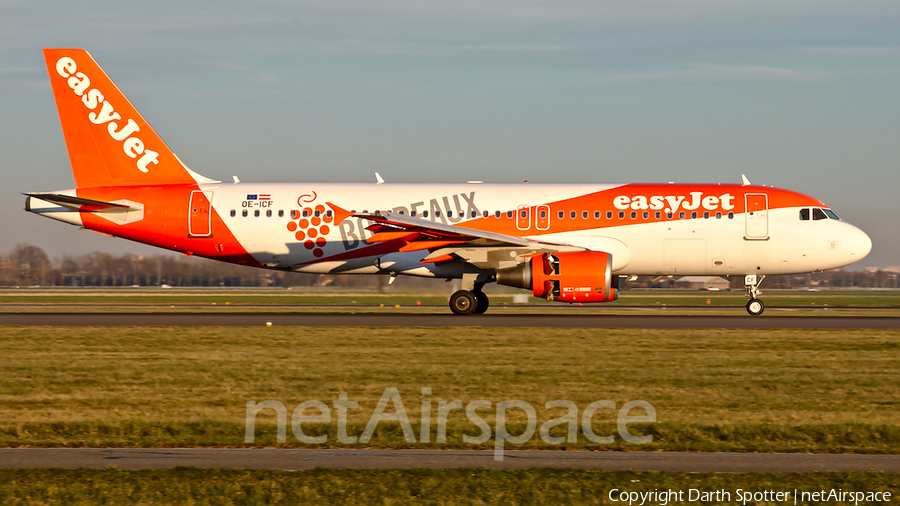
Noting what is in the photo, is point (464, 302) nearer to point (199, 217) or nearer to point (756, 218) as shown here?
point (199, 217)

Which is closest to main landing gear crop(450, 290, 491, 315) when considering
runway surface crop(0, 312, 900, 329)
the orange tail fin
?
runway surface crop(0, 312, 900, 329)

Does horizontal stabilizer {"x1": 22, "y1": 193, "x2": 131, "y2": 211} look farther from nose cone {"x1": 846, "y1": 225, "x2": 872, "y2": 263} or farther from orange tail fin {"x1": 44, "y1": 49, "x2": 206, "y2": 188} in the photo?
nose cone {"x1": 846, "y1": 225, "x2": 872, "y2": 263}

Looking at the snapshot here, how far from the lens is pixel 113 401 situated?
12227 millimetres

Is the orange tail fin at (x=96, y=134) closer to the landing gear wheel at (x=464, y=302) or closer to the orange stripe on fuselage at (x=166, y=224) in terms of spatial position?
the orange stripe on fuselage at (x=166, y=224)

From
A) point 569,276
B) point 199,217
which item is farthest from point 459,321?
point 199,217

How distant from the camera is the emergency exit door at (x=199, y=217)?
29.8 metres

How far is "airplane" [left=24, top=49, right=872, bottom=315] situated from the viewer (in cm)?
2925

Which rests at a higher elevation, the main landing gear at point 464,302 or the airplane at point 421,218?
the airplane at point 421,218

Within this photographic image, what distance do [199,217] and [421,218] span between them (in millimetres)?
7172

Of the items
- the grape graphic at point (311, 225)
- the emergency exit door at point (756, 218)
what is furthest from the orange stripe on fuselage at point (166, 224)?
the emergency exit door at point (756, 218)

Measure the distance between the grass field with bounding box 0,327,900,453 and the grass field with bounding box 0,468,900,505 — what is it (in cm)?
158

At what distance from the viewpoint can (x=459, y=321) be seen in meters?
26.3

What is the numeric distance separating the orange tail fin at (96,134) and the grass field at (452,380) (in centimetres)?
900

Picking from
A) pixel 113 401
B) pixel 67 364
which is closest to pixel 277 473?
pixel 113 401
